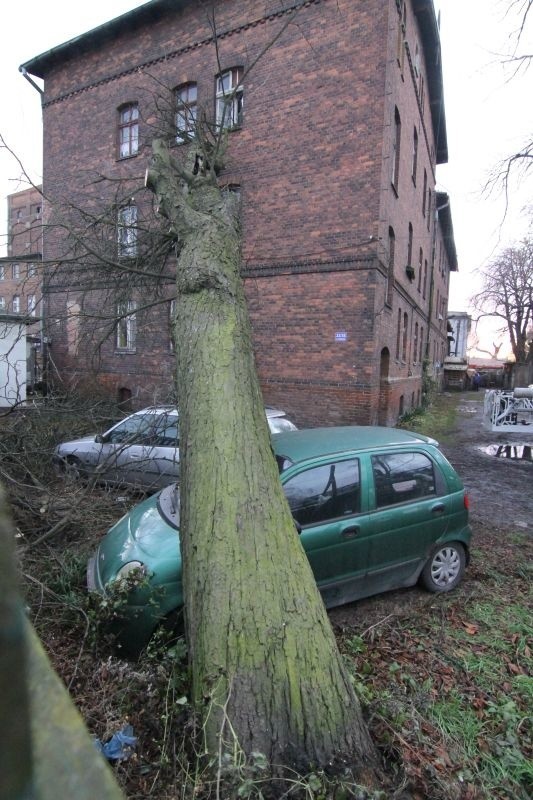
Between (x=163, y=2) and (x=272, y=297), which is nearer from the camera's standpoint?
(x=272, y=297)

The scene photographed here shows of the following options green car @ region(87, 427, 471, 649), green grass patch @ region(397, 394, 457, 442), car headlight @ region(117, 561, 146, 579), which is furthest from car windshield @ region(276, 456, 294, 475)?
green grass patch @ region(397, 394, 457, 442)

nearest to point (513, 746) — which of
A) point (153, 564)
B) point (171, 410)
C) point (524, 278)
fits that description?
point (153, 564)

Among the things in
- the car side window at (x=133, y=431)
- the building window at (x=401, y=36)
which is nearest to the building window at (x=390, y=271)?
the building window at (x=401, y=36)

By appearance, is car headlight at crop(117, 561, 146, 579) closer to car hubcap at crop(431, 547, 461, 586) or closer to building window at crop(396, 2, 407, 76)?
car hubcap at crop(431, 547, 461, 586)

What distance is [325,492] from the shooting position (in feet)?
12.2

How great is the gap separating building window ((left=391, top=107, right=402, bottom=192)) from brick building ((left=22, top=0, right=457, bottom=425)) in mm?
97

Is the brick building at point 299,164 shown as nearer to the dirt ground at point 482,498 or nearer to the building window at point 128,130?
the building window at point 128,130

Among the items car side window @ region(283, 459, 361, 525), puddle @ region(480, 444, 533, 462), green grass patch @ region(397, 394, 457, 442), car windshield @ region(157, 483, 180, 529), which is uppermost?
car side window @ region(283, 459, 361, 525)

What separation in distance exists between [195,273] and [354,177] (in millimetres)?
9106

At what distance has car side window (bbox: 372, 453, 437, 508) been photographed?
Answer: 3.97 m

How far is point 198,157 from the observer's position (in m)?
5.64

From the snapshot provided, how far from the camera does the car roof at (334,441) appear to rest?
12.8 ft

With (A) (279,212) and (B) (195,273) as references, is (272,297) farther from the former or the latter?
(B) (195,273)

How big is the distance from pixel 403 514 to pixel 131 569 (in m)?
2.27
